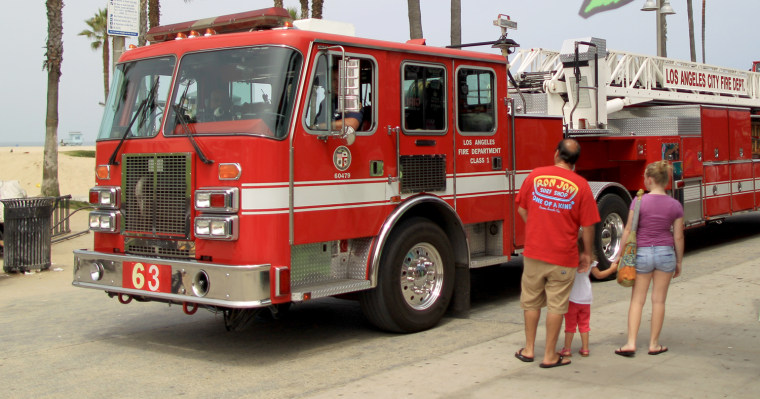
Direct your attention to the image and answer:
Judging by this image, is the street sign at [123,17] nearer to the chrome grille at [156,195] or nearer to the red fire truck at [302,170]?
the red fire truck at [302,170]

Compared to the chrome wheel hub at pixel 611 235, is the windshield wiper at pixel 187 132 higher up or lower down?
higher up

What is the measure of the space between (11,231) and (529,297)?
310 inches

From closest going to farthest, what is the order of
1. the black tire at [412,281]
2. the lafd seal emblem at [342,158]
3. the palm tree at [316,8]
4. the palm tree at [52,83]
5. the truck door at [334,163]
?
the truck door at [334,163]
the lafd seal emblem at [342,158]
the black tire at [412,281]
the palm tree at [52,83]
the palm tree at [316,8]

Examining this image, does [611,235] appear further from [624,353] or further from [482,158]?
[624,353]

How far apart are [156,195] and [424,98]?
8.45 ft

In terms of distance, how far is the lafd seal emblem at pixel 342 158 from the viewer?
6.78 meters

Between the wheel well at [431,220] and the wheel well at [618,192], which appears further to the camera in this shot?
the wheel well at [618,192]

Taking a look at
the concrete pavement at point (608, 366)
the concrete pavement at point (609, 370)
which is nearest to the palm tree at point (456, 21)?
the concrete pavement at point (608, 366)

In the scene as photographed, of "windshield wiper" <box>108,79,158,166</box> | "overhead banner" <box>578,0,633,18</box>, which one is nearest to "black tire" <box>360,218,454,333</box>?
"windshield wiper" <box>108,79,158,166</box>

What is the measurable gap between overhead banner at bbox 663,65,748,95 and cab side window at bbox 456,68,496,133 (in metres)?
6.22

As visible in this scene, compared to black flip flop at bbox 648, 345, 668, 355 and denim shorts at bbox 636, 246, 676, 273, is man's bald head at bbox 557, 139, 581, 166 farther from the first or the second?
black flip flop at bbox 648, 345, 668, 355

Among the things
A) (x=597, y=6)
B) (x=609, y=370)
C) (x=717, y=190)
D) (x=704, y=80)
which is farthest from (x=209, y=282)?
(x=704, y=80)

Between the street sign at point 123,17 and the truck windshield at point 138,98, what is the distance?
3.82 metres

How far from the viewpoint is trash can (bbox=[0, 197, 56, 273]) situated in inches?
439
